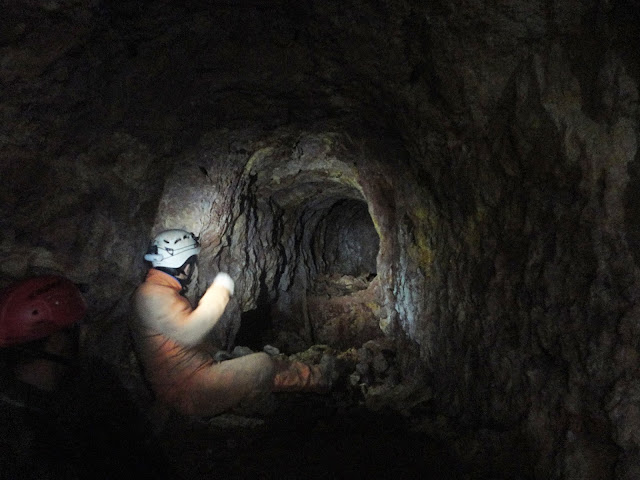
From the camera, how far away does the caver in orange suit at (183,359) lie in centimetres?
338

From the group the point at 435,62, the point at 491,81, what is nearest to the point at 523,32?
the point at 491,81

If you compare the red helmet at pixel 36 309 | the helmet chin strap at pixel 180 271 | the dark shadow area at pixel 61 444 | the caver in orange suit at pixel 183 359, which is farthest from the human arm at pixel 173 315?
the red helmet at pixel 36 309

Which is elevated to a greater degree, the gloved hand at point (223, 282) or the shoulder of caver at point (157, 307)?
the gloved hand at point (223, 282)

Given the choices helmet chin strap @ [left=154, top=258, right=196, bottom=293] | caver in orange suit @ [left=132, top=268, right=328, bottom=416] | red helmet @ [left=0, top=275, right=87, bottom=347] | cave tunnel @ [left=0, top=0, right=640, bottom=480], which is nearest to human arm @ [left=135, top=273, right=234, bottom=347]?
caver in orange suit @ [left=132, top=268, right=328, bottom=416]

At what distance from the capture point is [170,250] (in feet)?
12.0

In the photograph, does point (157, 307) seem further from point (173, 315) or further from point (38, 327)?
point (38, 327)

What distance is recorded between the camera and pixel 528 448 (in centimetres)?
220

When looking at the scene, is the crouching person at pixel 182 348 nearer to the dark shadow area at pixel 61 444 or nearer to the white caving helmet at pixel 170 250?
the white caving helmet at pixel 170 250

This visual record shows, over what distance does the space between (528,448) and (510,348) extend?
0.54 m

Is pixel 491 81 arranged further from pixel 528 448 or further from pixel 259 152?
pixel 259 152

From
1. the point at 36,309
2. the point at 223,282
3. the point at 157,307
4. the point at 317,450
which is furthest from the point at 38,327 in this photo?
the point at 317,450

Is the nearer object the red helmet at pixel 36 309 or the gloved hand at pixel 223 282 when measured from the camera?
the red helmet at pixel 36 309

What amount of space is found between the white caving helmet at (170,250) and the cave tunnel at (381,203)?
0.16 m

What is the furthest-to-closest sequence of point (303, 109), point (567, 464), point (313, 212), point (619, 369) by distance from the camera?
1. point (313, 212)
2. point (303, 109)
3. point (567, 464)
4. point (619, 369)
